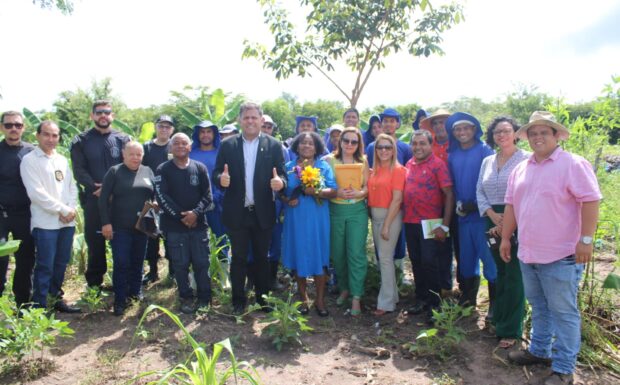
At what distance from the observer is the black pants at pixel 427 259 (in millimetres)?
4430

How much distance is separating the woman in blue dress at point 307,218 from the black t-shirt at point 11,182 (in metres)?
2.57

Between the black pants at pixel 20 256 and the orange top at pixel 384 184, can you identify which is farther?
the orange top at pixel 384 184

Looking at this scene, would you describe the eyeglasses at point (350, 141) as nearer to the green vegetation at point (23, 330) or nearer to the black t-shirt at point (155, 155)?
the black t-shirt at point (155, 155)

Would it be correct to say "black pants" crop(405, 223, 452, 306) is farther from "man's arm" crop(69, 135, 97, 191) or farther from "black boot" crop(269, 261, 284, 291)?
"man's arm" crop(69, 135, 97, 191)

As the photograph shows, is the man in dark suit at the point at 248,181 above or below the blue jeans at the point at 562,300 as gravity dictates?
above

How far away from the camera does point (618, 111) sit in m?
3.91

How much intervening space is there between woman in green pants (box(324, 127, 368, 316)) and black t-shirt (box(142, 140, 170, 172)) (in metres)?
2.19

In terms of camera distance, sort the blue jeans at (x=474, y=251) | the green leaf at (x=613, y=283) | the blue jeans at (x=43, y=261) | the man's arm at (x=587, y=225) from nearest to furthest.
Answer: the man's arm at (x=587, y=225) → the green leaf at (x=613, y=283) → the blue jeans at (x=474, y=251) → the blue jeans at (x=43, y=261)

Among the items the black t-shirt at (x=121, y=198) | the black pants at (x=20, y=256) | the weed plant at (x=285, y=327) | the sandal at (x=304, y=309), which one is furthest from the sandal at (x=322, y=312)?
the black pants at (x=20, y=256)

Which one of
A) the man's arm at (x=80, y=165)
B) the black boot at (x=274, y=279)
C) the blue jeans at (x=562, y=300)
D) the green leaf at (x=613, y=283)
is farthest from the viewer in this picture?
the black boot at (x=274, y=279)

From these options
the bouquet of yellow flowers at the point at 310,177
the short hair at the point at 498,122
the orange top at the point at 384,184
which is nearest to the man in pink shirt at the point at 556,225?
the short hair at the point at 498,122

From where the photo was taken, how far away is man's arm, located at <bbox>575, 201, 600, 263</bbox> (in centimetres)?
293

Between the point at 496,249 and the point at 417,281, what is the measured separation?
1184mm

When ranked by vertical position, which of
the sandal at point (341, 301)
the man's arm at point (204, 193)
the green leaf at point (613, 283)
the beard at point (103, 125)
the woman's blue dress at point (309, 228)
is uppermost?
the beard at point (103, 125)
